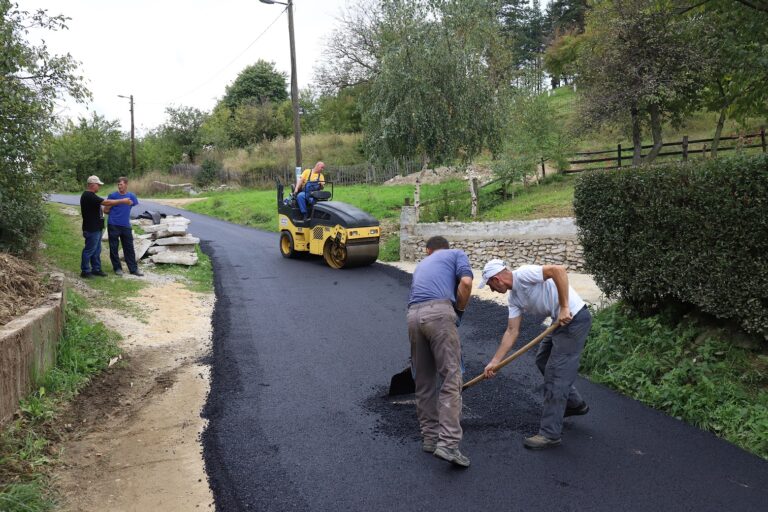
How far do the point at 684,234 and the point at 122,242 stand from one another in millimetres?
9222

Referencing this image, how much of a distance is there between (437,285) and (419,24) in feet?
40.7

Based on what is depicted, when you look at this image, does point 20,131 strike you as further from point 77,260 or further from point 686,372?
point 686,372

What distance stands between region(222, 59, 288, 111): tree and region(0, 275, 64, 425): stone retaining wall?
47517mm

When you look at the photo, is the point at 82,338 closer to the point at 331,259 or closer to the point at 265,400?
the point at 265,400

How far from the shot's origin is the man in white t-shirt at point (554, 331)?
449 centimetres

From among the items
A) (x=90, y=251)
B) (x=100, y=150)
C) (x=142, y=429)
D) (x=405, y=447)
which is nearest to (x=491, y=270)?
(x=405, y=447)

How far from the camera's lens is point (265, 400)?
5.61m

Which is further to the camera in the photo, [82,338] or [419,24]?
[419,24]

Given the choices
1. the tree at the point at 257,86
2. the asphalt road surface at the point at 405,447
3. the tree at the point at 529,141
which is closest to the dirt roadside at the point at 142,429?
the asphalt road surface at the point at 405,447

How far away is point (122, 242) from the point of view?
11016 mm

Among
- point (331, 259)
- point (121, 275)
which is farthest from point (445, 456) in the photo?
point (331, 259)

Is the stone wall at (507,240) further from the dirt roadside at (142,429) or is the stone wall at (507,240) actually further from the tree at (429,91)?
the dirt roadside at (142,429)

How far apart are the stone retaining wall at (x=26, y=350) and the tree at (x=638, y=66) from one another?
669 inches

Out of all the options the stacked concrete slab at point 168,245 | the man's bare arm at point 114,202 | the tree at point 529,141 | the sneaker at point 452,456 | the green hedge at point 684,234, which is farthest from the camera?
the tree at point 529,141
